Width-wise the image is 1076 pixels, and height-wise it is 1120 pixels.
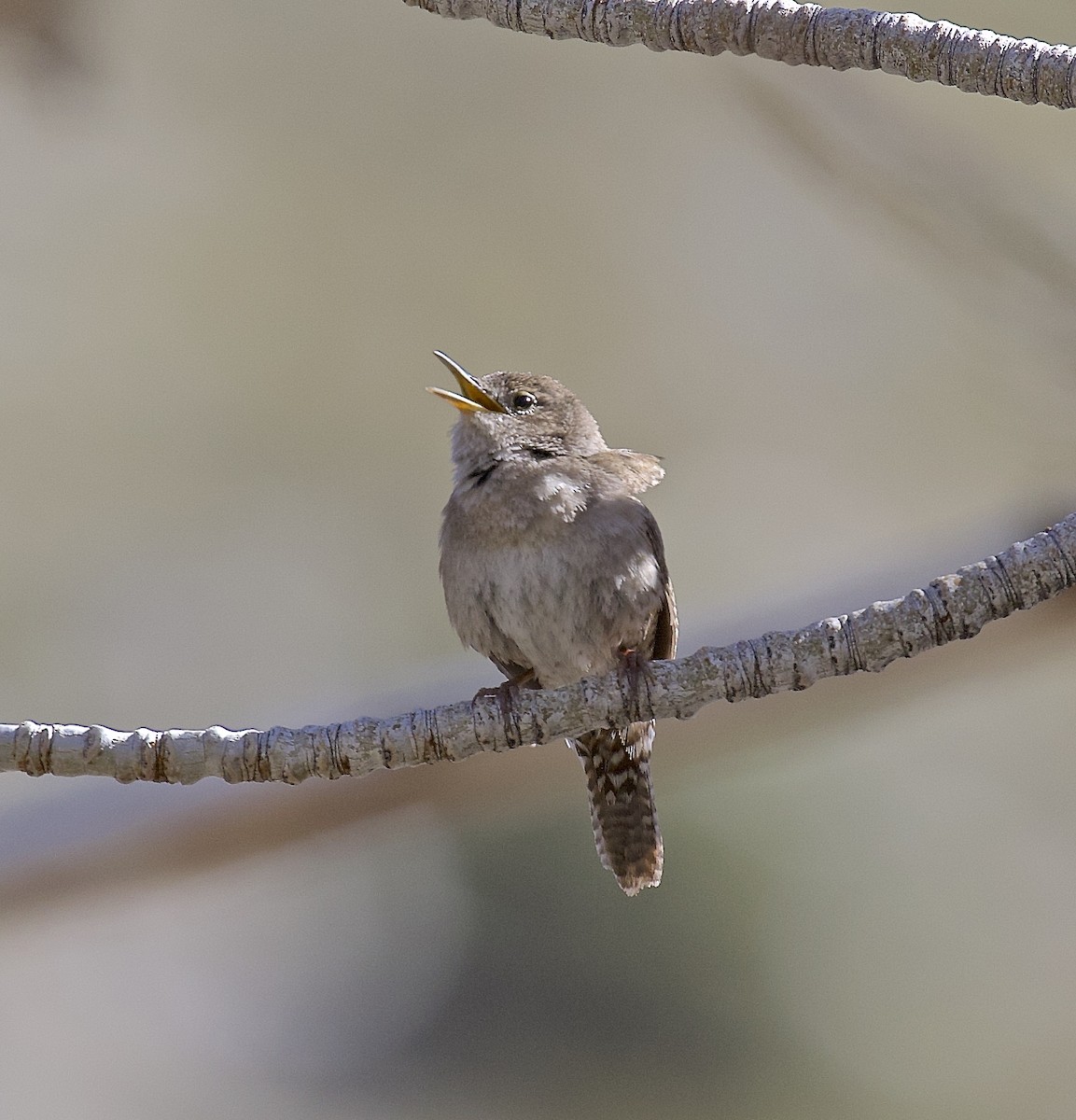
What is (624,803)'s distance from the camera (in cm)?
462

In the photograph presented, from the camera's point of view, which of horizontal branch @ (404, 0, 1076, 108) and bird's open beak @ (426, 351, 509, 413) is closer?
horizontal branch @ (404, 0, 1076, 108)

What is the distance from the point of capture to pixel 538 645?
169 inches

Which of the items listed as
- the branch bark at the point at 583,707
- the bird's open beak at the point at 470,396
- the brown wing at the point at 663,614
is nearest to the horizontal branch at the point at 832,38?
the branch bark at the point at 583,707

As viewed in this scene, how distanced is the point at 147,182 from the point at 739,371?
395 cm

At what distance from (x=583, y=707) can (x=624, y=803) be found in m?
1.43

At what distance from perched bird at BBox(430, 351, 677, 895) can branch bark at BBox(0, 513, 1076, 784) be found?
0.87m

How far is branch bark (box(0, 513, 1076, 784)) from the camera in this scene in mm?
2965

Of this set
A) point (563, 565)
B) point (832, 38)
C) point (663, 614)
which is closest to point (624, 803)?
point (663, 614)

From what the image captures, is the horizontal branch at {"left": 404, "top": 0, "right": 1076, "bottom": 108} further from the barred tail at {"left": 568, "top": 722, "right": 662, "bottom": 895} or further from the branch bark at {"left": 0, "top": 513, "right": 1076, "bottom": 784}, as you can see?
the barred tail at {"left": 568, "top": 722, "right": 662, "bottom": 895}

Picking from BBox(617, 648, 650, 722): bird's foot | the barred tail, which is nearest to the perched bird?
the barred tail

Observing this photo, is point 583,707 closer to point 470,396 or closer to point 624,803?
point 624,803

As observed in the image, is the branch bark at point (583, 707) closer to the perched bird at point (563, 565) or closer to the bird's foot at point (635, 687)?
the bird's foot at point (635, 687)

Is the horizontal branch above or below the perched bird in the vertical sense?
above

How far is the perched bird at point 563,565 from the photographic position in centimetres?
418
